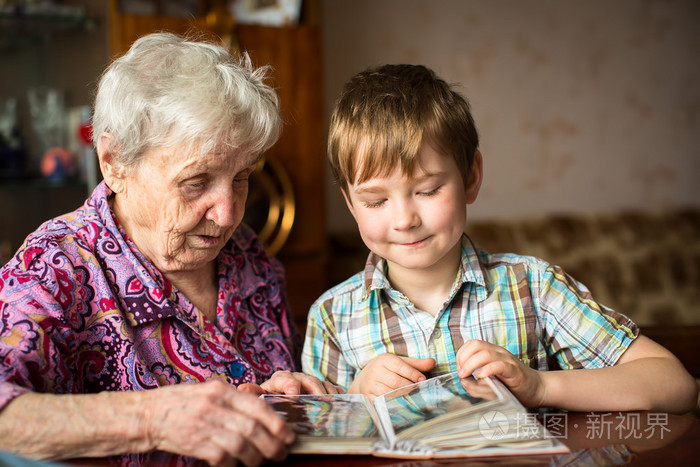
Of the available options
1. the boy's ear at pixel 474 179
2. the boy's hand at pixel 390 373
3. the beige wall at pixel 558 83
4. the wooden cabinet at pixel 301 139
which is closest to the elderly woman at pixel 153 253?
the boy's hand at pixel 390 373

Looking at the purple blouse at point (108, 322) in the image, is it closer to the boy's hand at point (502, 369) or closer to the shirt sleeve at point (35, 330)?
the shirt sleeve at point (35, 330)

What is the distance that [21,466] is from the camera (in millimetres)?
866

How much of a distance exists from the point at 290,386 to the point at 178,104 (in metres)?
0.52

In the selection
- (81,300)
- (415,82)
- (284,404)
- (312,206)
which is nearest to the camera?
(284,404)

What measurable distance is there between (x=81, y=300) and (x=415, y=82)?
2.36 ft

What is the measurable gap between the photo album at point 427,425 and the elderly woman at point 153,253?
0.14 m

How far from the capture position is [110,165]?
1289mm

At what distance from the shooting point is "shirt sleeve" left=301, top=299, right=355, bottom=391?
1377 mm

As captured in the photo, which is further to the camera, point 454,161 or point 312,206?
point 312,206

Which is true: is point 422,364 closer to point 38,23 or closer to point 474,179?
point 474,179

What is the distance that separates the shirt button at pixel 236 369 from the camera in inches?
52.3

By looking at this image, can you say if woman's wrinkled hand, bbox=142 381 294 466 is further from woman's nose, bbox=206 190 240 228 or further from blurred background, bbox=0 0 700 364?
blurred background, bbox=0 0 700 364

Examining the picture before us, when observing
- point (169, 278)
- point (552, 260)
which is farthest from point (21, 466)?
point (552, 260)

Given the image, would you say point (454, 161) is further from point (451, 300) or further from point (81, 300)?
point (81, 300)
